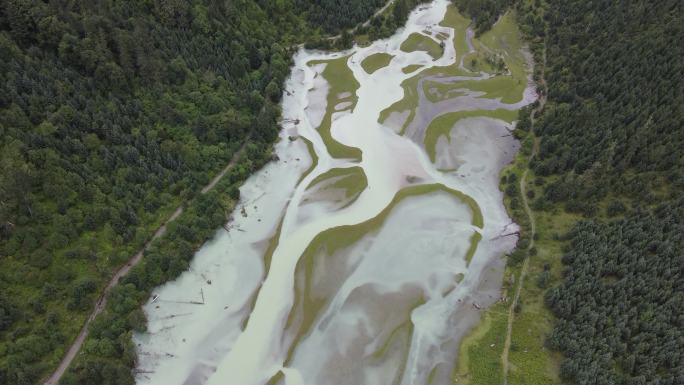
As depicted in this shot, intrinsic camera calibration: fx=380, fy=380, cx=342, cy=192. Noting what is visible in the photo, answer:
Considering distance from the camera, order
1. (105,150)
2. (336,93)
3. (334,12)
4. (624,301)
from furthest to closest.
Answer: (334,12)
(336,93)
(105,150)
(624,301)

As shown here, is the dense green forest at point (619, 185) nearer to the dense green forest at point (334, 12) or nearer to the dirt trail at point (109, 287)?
the dense green forest at point (334, 12)

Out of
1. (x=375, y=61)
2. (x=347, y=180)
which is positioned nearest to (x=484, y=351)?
(x=347, y=180)

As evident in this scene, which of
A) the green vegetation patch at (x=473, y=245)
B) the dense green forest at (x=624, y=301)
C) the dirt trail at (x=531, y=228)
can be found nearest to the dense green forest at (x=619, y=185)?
the dense green forest at (x=624, y=301)

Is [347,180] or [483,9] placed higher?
[483,9]

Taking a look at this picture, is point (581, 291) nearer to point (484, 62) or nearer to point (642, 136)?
point (642, 136)

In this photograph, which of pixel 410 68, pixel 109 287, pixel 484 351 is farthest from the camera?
pixel 410 68

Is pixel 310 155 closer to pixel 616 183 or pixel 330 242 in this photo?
pixel 330 242

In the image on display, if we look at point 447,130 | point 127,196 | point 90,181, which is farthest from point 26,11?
point 447,130
